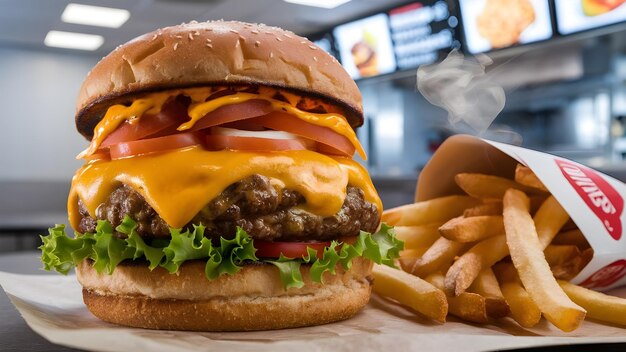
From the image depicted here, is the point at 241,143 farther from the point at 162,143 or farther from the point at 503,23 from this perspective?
the point at 503,23

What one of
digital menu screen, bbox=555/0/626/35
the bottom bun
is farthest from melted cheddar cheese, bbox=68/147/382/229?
digital menu screen, bbox=555/0/626/35

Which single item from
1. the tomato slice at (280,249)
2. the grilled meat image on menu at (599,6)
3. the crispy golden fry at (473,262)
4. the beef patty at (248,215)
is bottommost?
the crispy golden fry at (473,262)

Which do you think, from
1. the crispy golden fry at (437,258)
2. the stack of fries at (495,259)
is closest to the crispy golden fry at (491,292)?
the stack of fries at (495,259)

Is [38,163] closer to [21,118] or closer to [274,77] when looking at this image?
[21,118]

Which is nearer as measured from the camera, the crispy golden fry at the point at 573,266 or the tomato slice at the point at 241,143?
the tomato slice at the point at 241,143

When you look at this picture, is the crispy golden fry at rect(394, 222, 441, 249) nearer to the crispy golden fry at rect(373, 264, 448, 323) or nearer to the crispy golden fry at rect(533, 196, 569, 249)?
the crispy golden fry at rect(373, 264, 448, 323)

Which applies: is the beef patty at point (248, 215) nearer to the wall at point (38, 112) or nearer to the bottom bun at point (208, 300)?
the bottom bun at point (208, 300)
